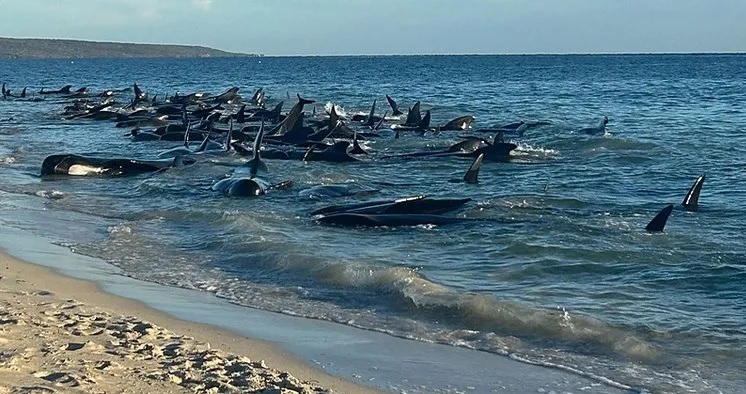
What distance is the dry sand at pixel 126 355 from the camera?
234 inches

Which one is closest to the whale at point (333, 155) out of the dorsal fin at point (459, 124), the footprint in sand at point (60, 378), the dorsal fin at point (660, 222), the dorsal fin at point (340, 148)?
the dorsal fin at point (340, 148)

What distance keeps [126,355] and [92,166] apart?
13.2 m

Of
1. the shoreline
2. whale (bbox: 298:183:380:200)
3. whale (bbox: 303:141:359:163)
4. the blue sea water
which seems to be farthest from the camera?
whale (bbox: 303:141:359:163)

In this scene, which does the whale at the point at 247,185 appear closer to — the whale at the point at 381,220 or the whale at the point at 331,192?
the whale at the point at 331,192

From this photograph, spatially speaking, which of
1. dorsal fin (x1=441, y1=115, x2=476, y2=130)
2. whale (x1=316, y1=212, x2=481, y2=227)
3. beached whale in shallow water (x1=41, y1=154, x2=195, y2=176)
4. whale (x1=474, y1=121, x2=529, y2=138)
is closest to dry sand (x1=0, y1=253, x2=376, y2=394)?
whale (x1=316, y1=212, x2=481, y2=227)

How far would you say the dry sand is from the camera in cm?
595

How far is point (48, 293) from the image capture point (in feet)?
29.0

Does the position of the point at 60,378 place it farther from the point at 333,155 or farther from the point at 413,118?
the point at 413,118

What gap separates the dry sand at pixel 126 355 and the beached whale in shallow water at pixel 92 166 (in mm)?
10713

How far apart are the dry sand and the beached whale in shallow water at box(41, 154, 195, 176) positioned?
1071cm

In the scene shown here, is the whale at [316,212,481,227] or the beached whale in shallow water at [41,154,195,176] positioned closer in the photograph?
the whale at [316,212,481,227]

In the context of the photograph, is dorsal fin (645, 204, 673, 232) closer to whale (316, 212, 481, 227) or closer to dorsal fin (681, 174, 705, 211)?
dorsal fin (681, 174, 705, 211)

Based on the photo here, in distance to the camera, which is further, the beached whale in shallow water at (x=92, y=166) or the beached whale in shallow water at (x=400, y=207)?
the beached whale in shallow water at (x=92, y=166)

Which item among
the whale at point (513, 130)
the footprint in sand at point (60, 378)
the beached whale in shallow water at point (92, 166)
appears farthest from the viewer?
the whale at point (513, 130)
